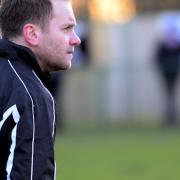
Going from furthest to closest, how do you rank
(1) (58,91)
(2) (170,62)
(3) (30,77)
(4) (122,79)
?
(4) (122,79) → (2) (170,62) → (1) (58,91) → (3) (30,77)

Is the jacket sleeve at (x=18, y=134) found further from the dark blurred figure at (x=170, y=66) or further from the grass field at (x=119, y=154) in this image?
the dark blurred figure at (x=170, y=66)

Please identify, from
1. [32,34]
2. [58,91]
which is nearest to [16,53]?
[32,34]

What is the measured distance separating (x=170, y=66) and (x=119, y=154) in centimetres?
544

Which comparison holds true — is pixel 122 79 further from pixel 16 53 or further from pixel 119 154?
pixel 16 53

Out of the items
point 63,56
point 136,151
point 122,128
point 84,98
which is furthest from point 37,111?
point 84,98

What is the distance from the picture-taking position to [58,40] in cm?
455

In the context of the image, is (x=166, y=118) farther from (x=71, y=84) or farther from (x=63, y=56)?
(x=63, y=56)

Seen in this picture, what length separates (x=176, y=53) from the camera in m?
19.2

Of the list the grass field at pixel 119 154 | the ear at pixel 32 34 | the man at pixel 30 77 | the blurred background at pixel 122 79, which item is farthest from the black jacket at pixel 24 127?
the blurred background at pixel 122 79

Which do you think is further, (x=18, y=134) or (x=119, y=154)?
(x=119, y=154)

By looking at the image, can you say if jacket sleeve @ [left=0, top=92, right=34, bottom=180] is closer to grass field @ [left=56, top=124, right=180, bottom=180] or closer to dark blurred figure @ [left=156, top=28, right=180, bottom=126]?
grass field @ [left=56, top=124, right=180, bottom=180]

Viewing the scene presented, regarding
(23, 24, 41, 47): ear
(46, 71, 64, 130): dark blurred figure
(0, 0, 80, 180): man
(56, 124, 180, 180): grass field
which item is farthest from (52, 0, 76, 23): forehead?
(46, 71, 64, 130): dark blurred figure

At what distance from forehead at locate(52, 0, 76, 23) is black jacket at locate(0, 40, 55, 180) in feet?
1.13

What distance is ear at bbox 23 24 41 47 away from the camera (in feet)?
14.6
